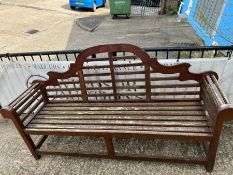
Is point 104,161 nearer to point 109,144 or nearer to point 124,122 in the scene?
point 109,144

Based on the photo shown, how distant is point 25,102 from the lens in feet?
9.54

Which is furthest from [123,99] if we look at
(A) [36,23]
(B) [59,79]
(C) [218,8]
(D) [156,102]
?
(A) [36,23]

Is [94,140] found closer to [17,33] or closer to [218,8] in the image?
[218,8]

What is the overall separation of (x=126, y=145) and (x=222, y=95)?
1.43 metres

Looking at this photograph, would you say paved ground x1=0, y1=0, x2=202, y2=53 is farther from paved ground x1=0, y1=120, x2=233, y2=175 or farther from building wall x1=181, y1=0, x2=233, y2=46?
paved ground x1=0, y1=120, x2=233, y2=175

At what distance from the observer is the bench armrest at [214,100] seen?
213 centimetres

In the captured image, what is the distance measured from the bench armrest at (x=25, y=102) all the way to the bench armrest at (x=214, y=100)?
2.20 m

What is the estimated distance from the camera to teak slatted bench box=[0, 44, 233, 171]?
248cm

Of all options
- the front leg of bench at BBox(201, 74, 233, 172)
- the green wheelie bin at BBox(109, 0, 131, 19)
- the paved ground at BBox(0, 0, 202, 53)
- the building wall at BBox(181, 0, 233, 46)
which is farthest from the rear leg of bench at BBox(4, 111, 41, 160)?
the green wheelie bin at BBox(109, 0, 131, 19)

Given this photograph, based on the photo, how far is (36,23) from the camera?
11508mm

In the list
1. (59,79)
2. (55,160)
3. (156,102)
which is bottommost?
(55,160)

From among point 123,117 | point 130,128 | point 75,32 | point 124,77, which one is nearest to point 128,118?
point 123,117

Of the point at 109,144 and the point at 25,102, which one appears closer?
the point at 109,144

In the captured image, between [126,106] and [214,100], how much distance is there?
112 cm
